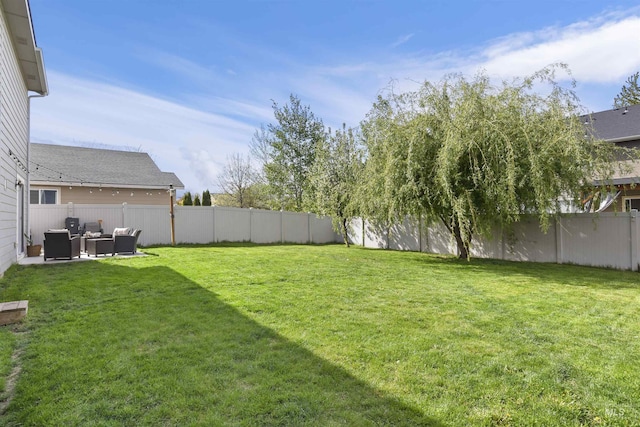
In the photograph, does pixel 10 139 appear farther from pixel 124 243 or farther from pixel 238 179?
pixel 238 179

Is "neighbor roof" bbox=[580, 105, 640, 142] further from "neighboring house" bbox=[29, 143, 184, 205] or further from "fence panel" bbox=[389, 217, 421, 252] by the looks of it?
"neighboring house" bbox=[29, 143, 184, 205]

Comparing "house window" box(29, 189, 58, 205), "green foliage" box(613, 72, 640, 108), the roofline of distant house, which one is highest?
"green foliage" box(613, 72, 640, 108)

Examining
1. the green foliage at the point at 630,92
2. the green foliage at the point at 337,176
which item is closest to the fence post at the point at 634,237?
the green foliage at the point at 337,176

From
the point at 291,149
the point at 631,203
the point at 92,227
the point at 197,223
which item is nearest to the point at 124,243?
the point at 92,227

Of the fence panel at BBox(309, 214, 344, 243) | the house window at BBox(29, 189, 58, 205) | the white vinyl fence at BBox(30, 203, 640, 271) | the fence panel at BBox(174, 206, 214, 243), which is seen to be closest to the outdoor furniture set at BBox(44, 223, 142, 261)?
the white vinyl fence at BBox(30, 203, 640, 271)

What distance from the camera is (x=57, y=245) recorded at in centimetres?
837

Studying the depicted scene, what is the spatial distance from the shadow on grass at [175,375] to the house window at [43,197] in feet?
40.0

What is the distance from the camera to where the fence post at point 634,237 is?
8406 mm

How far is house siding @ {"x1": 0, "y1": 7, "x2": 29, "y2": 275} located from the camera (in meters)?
6.05

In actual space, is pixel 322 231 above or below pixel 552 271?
above

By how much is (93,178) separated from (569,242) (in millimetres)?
17910

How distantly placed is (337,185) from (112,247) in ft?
27.8

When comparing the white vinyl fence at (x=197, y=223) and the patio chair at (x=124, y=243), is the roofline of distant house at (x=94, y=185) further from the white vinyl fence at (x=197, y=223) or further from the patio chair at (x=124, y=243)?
the patio chair at (x=124, y=243)

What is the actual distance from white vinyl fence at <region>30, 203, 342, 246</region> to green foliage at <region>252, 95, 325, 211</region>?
19.8 ft
